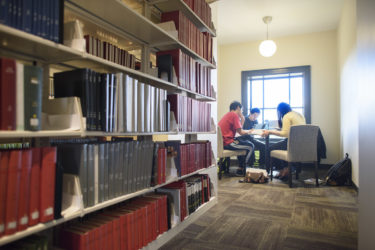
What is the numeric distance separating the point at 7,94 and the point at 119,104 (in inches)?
22.2

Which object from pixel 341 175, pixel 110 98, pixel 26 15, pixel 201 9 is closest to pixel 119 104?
pixel 110 98

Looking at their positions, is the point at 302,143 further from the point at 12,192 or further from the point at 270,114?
the point at 12,192

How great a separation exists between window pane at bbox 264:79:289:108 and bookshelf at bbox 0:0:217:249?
386cm

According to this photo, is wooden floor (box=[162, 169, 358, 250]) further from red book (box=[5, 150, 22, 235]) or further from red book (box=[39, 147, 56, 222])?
red book (box=[5, 150, 22, 235])

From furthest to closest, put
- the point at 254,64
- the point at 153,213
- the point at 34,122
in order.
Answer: the point at 254,64 < the point at 153,213 < the point at 34,122

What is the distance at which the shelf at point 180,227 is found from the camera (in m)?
1.81

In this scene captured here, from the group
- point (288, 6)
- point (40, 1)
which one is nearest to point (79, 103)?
point (40, 1)

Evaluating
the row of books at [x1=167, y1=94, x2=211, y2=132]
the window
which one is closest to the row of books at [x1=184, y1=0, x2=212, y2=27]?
the row of books at [x1=167, y1=94, x2=211, y2=132]

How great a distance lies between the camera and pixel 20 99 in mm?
990

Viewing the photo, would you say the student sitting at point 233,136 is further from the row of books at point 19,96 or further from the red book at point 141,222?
the row of books at point 19,96

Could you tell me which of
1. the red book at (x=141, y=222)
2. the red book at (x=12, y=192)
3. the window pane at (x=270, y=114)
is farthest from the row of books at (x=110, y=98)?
the window pane at (x=270, y=114)

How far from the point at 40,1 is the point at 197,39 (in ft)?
5.29

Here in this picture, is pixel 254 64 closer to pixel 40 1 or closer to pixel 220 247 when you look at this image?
pixel 220 247

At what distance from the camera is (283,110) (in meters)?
4.25
